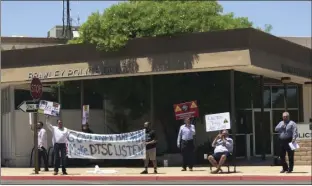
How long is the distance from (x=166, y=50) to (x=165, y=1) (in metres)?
7.37

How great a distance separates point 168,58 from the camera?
1964cm

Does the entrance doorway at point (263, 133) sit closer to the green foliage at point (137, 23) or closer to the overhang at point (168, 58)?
the overhang at point (168, 58)

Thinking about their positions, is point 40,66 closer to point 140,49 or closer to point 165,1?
point 140,49

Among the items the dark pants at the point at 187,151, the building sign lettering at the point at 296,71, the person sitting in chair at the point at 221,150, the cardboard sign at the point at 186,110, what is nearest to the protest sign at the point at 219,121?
the person sitting in chair at the point at 221,150

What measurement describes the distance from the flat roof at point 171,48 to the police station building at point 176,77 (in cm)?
4

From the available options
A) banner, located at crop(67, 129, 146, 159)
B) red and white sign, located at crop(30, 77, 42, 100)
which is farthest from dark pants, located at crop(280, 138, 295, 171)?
red and white sign, located at crop(30, 77, 42, 100)

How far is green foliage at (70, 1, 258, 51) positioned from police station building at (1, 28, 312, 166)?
0.50 metres

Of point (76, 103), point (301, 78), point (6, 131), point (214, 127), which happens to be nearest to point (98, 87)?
point (76, 103)

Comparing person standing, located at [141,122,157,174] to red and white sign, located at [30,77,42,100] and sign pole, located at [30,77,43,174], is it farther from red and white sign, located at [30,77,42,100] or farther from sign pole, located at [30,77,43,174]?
red and white sign, located at [30,77,42,100]

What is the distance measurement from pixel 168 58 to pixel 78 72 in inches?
161

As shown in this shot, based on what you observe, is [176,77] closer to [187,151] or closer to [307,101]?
[187,151]

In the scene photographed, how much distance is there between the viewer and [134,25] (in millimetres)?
21297

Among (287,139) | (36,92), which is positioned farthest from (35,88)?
(287,139)

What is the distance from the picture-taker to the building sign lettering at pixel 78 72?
20703 mm
